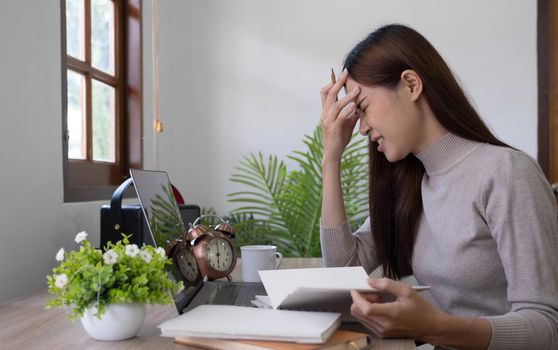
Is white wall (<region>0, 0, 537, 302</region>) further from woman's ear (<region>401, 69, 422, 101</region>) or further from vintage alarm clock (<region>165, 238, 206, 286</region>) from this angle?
woman's ear (<region>401, 69, 422, 101</region>)

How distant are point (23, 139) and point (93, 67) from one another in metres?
1.07

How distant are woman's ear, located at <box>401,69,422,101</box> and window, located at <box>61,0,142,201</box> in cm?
119

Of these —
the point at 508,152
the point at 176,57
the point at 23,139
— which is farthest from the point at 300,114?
the point at 508,152

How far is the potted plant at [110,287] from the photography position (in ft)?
3.00

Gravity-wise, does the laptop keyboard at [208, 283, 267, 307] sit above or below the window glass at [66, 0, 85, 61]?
below

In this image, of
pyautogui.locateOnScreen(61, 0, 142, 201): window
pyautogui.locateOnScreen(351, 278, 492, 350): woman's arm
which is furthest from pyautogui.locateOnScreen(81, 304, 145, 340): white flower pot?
pyautogui.locateOnScreen(61, 0, 142, 201): window

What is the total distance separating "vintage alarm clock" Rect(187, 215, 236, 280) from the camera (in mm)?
1390

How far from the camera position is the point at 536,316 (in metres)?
1.04

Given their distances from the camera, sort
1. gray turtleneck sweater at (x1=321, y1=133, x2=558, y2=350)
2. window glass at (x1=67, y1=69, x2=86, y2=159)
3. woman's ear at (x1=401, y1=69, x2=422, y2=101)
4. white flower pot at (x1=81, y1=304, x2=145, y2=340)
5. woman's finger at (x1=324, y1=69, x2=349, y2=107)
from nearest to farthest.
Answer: white flower pot at (x1=81, y1=304, x2=145, y2=340)
gray turtleneck sweater at (x1=321, y1=133, x2=558, y2=350)
woman's ear at (x1=401, y1=69, x2=422, y2=101)
woman's finger at (x1=324, y1=69, x2=349, y2=107)
window glass at (x1=67, y1=69, x2=86, y2=159)

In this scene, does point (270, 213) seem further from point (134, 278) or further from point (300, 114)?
point (134, 278)

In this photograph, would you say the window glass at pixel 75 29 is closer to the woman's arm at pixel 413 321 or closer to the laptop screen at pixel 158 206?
the laptop screen at pixel 158 206

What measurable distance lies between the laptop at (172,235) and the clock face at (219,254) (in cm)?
5

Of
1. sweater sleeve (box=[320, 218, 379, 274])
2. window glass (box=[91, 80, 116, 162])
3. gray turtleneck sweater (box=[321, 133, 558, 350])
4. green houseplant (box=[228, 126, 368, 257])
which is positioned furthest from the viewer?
green houseplant (box=[228, 126, 368, 257])

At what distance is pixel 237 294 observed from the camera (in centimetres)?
125
